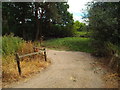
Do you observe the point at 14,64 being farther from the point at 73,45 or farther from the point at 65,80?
the point at 73,45

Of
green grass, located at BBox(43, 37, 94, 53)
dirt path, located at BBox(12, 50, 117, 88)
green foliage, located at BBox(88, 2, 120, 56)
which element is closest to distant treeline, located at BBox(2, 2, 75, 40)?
green grass, located at BBox(43, 37, 94, 53)

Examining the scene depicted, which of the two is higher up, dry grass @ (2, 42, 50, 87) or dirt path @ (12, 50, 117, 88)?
dry grass @ (2, 42, 50, 87)

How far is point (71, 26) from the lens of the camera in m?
18.9

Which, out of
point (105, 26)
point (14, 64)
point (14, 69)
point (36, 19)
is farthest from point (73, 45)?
point (14, 69)

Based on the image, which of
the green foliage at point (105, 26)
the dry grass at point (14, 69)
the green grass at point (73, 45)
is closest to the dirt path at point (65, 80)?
the dry grass at point (14, 69)

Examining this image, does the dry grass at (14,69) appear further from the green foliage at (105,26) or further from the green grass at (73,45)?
the green grass at (73,45)

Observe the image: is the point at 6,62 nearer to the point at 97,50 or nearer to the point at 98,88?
the point at 98,88

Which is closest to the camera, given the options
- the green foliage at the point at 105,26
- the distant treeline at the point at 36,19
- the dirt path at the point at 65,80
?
the dirt path at the point at 65,80

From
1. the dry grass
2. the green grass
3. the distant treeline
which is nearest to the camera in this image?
the dry grass

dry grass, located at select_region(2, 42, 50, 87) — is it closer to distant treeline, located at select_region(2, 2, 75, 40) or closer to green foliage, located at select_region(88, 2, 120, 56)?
green foliage, located at select_region(88, 2, 120, 56)

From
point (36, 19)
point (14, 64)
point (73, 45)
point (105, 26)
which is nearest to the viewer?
point (14, 64)

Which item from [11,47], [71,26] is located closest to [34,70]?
[11,47]

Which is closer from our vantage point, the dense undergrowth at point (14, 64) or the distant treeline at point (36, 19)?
the dense undergrowth at point (14, 64)

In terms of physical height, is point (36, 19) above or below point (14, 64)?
above
